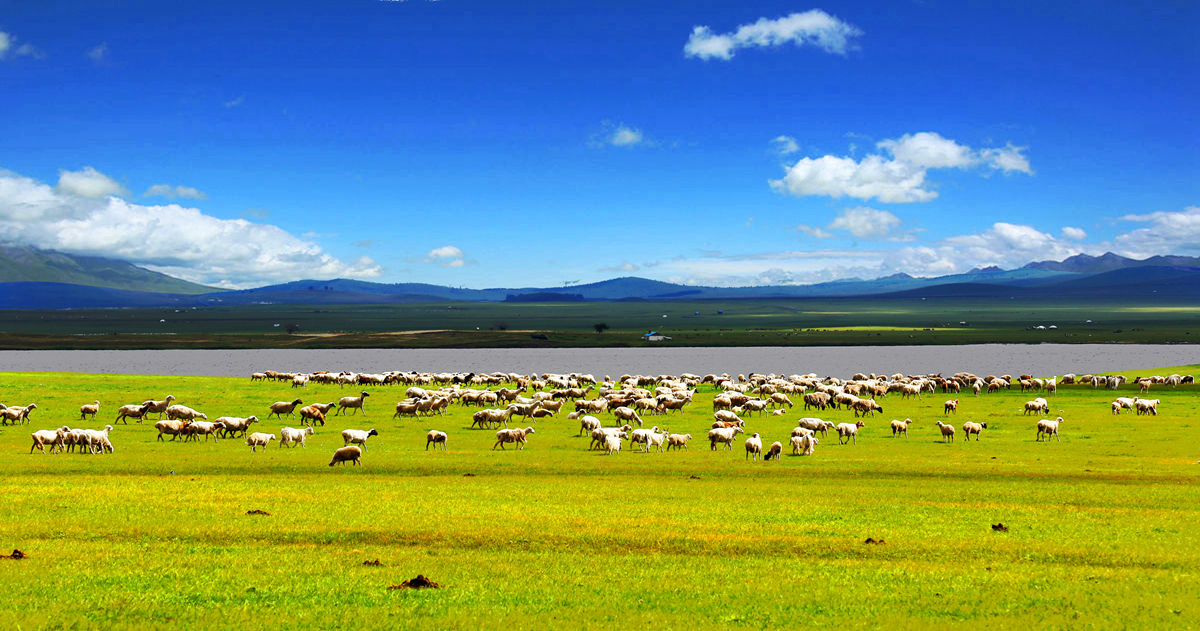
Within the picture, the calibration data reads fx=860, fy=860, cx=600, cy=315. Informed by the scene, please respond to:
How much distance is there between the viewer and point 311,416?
38250mm

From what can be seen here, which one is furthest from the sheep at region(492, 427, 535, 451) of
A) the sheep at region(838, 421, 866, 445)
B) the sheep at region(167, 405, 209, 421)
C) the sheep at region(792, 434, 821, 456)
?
the sheep at region(167, 405, 209, 421)

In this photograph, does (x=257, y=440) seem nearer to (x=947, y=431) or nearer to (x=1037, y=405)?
(x=947, y=431)

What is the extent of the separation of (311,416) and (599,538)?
25381 millimetres

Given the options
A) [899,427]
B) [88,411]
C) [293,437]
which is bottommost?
[899,427]

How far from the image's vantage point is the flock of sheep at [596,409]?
30109 mm

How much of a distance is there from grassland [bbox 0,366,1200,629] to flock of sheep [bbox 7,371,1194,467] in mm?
1512

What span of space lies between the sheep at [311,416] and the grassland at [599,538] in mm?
7831

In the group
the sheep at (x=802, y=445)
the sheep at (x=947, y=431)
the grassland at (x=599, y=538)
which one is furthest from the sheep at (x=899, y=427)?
the sheep at (x=802, y=445)

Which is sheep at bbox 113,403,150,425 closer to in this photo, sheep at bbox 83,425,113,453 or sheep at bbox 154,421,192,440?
sheep at bbox 154,421,192,440

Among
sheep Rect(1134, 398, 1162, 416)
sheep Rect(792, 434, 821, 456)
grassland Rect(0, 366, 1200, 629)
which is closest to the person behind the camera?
grassland Rect(0, 366, 1200, 629)

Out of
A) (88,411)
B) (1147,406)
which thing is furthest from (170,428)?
(1147,406)

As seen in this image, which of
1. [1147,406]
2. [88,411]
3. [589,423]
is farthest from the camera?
[1147,406]

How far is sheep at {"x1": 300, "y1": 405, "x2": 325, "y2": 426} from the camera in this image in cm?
3759

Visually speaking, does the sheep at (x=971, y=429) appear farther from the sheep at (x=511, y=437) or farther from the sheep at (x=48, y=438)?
the sheep at (x=48, y=438)
